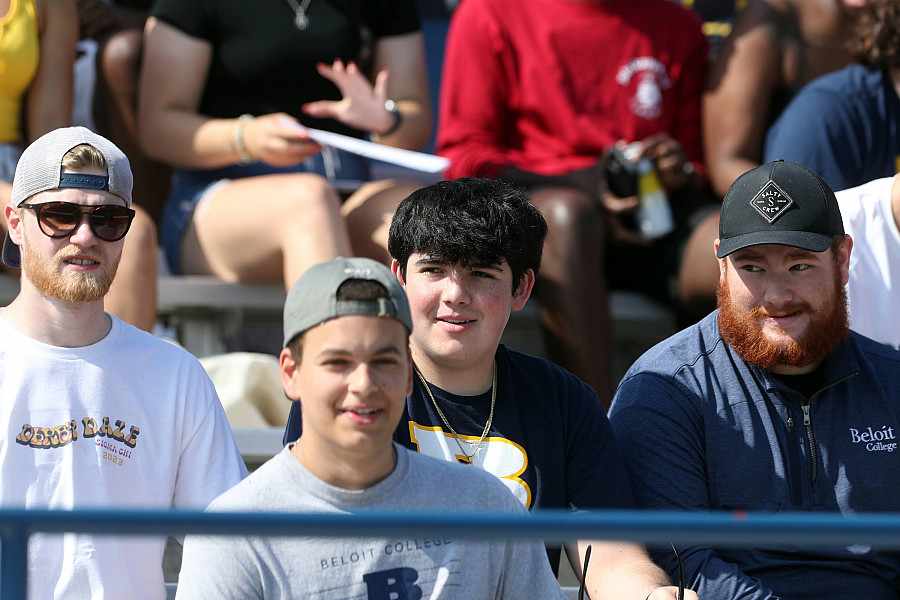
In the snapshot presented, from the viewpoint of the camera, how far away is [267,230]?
3.04 m

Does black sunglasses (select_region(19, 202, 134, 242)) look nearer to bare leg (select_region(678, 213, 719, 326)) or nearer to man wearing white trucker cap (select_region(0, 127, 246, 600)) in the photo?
man wearing white trucker cap (select_region(0, 127, 246, 600))

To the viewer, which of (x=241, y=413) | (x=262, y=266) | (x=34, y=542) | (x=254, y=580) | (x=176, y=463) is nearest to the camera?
(x=254, y=580)

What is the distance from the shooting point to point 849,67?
3295 millimetres

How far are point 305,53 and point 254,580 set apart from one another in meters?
2.08

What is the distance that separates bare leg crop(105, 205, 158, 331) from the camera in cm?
276

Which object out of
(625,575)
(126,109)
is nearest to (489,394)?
(625,575)

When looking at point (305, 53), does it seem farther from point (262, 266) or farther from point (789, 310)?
point (789, 310)

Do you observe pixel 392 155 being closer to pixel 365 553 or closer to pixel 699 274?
pixel 699 274

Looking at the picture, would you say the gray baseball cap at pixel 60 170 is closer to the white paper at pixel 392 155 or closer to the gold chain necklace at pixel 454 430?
the gold chain necklace at pixel 454 430

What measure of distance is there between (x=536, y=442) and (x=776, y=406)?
0.48 metres

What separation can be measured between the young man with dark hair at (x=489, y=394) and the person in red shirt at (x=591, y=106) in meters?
1.20

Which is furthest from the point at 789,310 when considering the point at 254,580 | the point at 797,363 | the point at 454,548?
the point at 254,580

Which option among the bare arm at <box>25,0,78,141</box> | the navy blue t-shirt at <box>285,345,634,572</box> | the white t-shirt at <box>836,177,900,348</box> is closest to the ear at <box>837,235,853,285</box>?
the white t-shirt at <box>836,177,900,348</box>

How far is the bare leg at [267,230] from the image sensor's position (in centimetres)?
296
